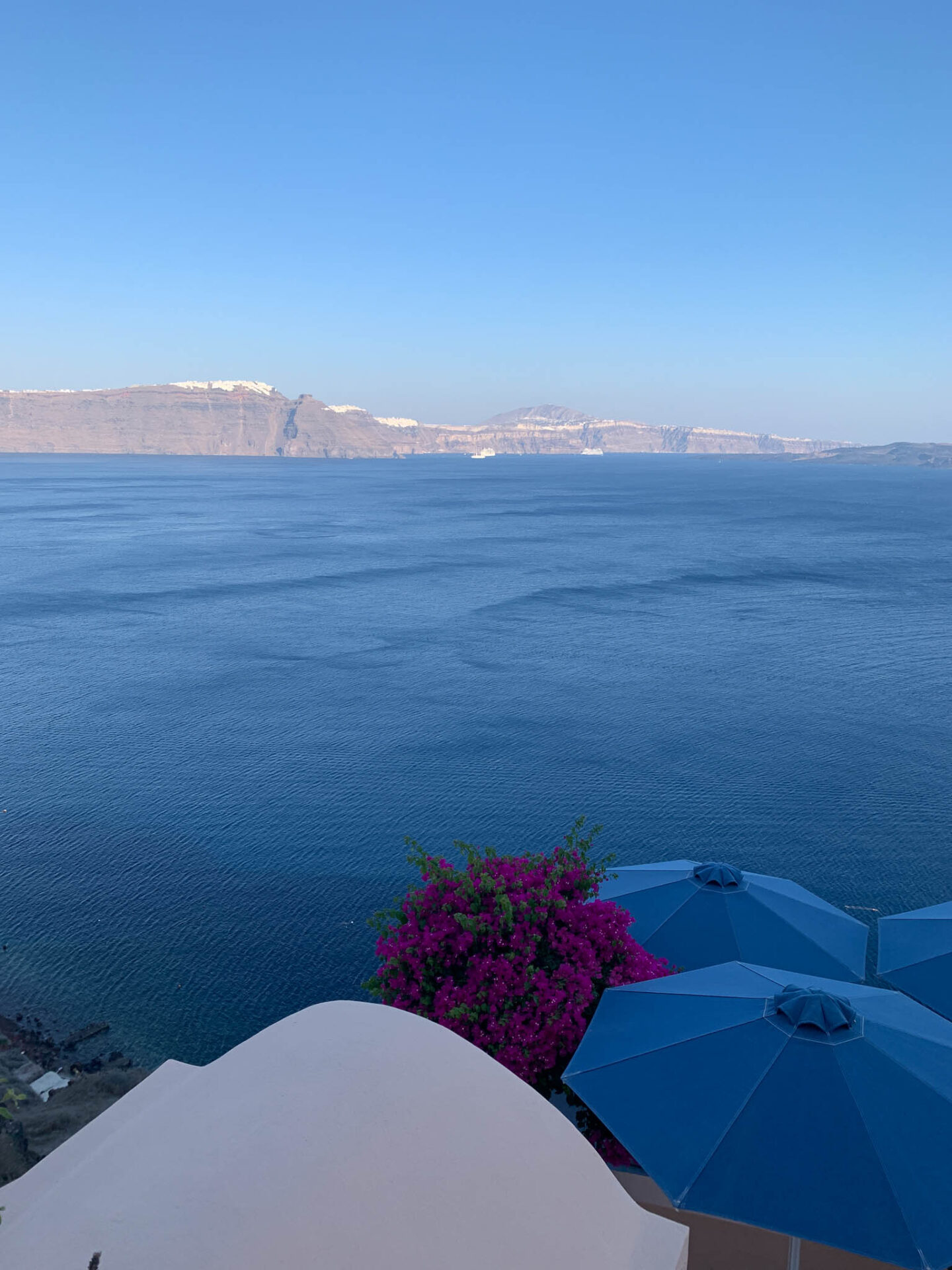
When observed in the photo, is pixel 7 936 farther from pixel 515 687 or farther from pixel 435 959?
pixel 515 687

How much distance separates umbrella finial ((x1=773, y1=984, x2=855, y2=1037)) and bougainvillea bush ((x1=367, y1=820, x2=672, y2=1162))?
7.51 ft

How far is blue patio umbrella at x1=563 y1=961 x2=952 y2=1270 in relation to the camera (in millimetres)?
6441

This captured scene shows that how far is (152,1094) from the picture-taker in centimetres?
722

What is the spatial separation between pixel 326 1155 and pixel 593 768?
73.0ft

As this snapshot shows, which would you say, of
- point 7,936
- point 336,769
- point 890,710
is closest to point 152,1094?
point 7,936

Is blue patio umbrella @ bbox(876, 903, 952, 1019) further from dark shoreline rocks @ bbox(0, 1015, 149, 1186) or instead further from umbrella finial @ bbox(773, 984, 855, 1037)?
dark shoreline rocks @ bbox(0, 1015, 149, 1186)

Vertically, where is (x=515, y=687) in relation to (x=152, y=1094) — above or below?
below

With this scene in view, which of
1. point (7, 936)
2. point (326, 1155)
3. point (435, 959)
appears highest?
point (326, 1155)

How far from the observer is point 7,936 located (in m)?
18.3

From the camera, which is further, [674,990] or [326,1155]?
[674,990]

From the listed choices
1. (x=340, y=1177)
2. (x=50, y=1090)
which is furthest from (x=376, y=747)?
(x=340, y=1177)

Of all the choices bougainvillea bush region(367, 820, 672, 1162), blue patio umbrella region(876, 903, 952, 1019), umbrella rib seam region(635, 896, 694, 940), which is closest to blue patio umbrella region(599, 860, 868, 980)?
umbrella rib seam region(635, 896, 694, 940)

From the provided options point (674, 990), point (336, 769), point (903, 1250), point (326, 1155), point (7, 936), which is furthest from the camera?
point (336, 769)

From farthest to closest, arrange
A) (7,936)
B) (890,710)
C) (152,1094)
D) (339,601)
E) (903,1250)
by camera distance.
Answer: (339,601) → (890,710) → (7,936) → (152,1094) → (903,1250)
